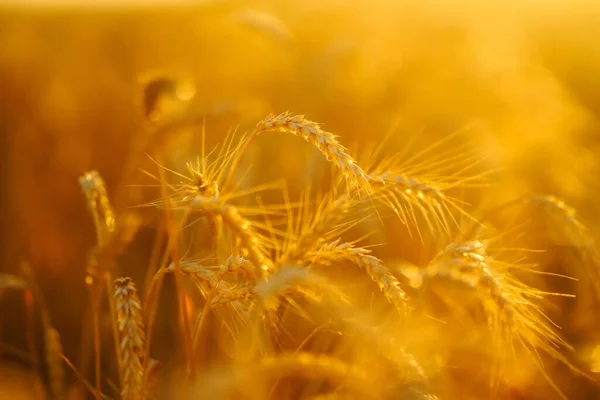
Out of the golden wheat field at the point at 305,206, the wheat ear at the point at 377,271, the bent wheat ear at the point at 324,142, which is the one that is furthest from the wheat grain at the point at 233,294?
the bent wheat ear at the point at 324,142

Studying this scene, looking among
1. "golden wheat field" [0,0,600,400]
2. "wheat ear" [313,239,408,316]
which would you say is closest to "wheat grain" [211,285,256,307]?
"golden wheat field" [0,0,600,400]

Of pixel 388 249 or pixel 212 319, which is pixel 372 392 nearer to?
pixel 212 319

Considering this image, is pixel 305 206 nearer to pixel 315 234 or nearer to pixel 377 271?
pixel 315 234

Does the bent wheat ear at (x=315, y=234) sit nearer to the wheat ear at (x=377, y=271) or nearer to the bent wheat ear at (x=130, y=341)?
the wheat ear at (x=377, y=271)

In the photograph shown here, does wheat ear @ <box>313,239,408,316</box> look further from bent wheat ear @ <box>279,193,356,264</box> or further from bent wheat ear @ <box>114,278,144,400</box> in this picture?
bent wheat ear @ <box>114,278,144,400</box>

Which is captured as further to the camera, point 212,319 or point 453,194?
point 453,194

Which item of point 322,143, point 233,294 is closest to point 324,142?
point 322,143

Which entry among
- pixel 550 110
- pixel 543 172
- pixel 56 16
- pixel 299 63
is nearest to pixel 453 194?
pixel 543 172
